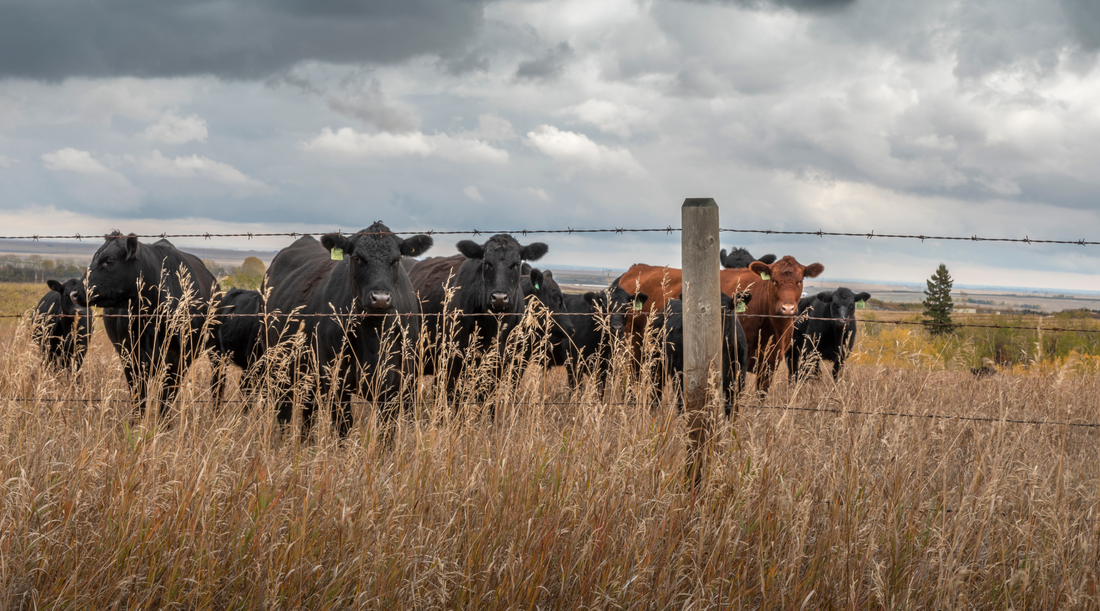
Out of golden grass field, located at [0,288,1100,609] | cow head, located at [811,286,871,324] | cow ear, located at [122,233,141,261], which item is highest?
cow ear, located at [122,233,141,261]

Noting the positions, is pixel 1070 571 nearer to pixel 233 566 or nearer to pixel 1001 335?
pixel 233 566

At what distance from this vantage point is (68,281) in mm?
8102

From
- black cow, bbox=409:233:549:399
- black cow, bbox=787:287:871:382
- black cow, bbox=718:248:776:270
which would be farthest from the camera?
black cow, bbox=718:248:776:270

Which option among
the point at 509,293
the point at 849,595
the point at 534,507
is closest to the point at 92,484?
the point at 534,507

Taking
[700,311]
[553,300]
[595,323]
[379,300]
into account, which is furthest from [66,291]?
[700,311]

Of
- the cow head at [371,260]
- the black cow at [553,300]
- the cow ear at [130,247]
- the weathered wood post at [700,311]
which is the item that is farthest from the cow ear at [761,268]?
the cow ear at [130,247]

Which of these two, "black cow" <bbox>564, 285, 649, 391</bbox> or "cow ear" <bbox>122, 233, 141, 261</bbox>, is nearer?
"cow ear" <bbox>122, 233, 141, 261</bbox>

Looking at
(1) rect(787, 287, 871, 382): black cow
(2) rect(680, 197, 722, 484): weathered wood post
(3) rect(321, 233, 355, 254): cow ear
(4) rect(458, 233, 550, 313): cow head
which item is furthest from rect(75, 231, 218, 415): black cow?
(1) rect(787, 287, 871, 382): black cow

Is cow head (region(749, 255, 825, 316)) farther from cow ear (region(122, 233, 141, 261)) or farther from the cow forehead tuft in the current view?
cow ear (region(122, 233, 141, 261))

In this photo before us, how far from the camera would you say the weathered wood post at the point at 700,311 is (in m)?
3.40

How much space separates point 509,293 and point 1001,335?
16.9 m

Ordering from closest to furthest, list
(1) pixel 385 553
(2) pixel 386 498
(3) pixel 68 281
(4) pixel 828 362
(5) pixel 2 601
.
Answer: (5) pixel 2 601, (1) pixel 385 553, (2) pixel 386 498, (3) pixel 68 281, (4) pixel 828 362

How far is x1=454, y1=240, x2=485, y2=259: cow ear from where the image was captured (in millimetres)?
7086

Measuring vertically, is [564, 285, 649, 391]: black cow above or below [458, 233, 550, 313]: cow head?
below
